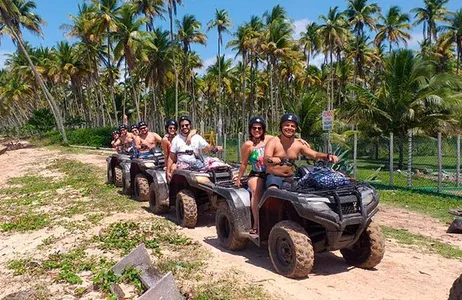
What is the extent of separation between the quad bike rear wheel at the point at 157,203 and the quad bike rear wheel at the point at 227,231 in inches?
85.5

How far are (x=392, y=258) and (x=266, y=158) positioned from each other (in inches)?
86.3

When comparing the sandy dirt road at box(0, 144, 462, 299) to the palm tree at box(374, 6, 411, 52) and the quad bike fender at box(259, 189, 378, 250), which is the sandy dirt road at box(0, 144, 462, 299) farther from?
the palm tree at box(374, 6, 411, 52)

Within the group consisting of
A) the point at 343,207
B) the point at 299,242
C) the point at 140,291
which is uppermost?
the point at 343,207

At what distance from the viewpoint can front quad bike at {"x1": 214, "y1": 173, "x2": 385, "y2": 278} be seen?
469 cm

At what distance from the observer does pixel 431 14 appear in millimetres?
43438

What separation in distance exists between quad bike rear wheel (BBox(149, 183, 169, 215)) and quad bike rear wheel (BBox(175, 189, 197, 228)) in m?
0.76

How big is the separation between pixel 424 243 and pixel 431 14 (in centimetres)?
4249

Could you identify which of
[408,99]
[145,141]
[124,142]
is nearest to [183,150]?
[145,141]

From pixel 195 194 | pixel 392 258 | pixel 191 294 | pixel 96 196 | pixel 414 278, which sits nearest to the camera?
pixel 191 294

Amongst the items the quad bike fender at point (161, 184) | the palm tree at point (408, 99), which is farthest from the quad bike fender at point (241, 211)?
the palm tree at point (408, 99)

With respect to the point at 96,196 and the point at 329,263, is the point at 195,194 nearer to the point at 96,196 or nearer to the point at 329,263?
the point at 329,263

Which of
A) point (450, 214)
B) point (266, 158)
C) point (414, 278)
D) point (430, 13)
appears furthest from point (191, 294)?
point (430, 13)

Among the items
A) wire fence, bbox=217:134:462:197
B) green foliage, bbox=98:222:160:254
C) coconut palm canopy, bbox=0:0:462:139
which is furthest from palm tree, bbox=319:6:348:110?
green foliage, bbox=98:222:160:254

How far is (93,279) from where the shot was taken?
5.10 metres
